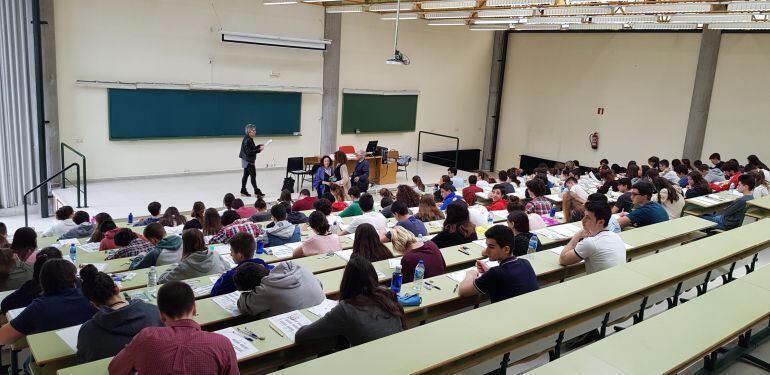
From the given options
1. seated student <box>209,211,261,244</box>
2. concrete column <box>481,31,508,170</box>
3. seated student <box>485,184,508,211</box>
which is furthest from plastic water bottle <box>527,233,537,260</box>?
concrete column <box>481,31,508,170</box>

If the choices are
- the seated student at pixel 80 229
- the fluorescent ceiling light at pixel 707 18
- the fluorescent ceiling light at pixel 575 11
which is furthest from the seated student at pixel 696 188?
the seated student at pixel 80 229

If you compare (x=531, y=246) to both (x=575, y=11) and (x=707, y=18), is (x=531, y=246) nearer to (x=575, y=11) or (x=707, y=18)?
(x=575, y=11)

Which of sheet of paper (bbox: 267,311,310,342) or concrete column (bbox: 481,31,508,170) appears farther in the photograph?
concrete column (bbox: 481,31,508,170)

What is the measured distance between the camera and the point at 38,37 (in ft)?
28.9

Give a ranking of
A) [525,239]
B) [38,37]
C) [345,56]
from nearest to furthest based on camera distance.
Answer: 1. [525,239]
2. [38,37]
3. [345,56]

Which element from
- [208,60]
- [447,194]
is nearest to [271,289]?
[447,194]

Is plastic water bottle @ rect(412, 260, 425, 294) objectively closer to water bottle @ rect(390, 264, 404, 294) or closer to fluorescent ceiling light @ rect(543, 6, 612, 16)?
water bottle @ rect(390, 264, 404, 294)

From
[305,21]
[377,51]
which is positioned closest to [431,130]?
[377,51]

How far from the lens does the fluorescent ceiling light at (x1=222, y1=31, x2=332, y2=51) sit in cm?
1184

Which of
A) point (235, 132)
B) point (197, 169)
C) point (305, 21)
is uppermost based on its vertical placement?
point (305, 21)

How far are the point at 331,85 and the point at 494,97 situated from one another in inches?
230

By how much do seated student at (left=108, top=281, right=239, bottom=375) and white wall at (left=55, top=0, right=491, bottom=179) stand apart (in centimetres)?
955

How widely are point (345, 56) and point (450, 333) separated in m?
11.9

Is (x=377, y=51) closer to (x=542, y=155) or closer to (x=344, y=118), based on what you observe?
(x=344, y=118)
